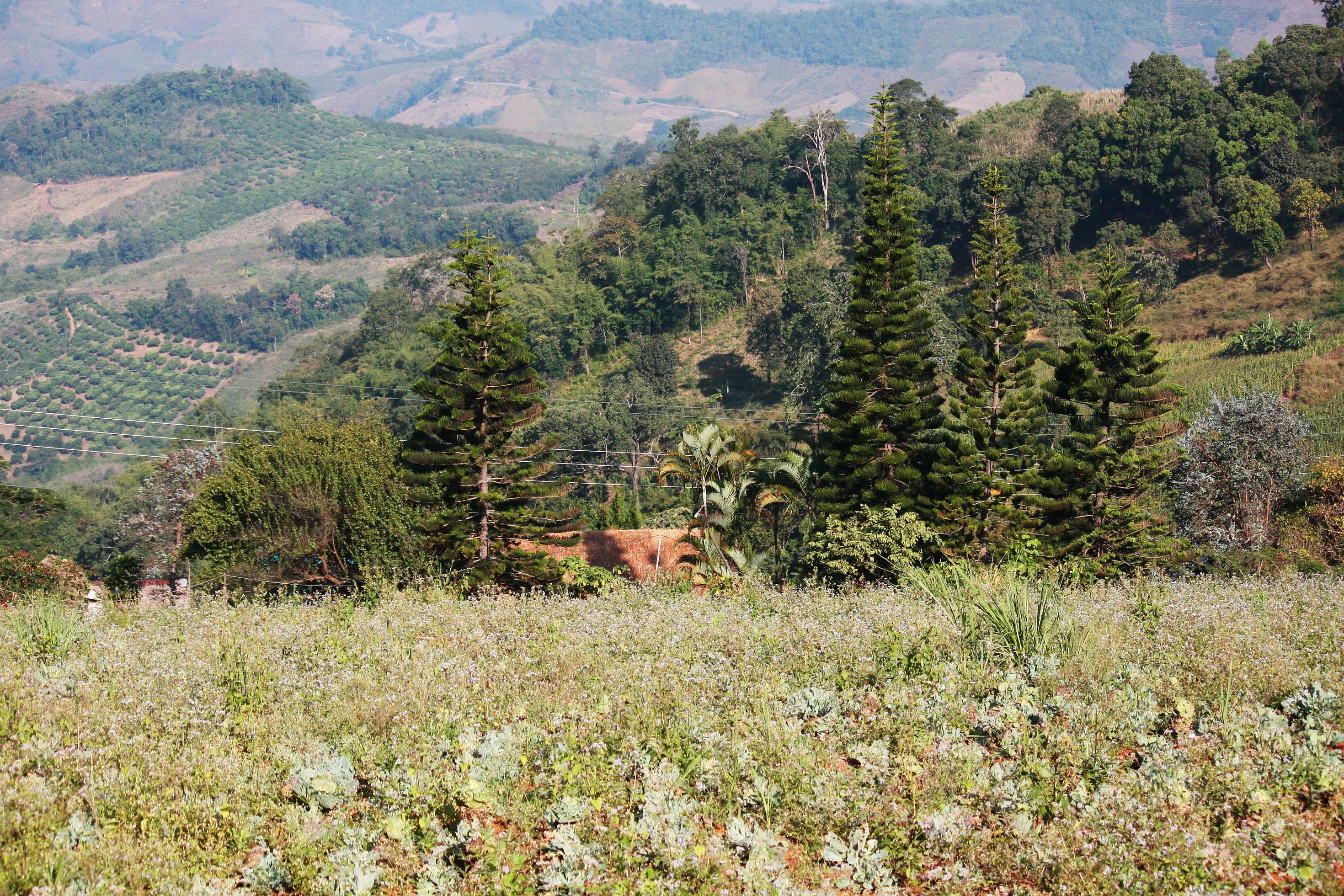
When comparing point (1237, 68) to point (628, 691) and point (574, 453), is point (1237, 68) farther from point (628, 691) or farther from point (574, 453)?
point (628, 691)

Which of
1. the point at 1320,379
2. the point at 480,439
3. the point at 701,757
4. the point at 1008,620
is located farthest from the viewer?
the point at 1320,379

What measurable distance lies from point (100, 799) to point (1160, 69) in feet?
292

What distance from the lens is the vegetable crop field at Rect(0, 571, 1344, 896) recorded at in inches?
177

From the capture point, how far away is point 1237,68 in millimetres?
74375

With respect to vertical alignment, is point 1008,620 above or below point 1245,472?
above

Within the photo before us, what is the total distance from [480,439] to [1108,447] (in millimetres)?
16326

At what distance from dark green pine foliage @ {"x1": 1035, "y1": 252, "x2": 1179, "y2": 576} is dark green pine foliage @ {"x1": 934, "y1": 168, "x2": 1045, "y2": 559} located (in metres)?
0.83

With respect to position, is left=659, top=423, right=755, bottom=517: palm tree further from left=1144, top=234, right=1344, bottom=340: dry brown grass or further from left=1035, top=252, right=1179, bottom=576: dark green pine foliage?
left=1144, top=234, right=1344, bottom=340: dry brown grass

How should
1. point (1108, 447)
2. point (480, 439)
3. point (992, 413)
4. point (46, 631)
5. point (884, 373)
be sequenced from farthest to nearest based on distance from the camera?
point (884, 373) → point (992, 413) → point (1108, 447) → point (480, 439) → point (46, 631)

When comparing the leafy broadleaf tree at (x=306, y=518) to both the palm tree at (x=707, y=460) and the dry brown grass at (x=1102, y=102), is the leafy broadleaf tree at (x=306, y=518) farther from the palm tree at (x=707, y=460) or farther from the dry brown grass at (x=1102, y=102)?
the dry brown grass at (x=1102, y=102)

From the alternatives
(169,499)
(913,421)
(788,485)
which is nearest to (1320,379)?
(913,421)

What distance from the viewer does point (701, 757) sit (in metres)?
5.39

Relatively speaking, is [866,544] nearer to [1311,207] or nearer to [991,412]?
[991,412]

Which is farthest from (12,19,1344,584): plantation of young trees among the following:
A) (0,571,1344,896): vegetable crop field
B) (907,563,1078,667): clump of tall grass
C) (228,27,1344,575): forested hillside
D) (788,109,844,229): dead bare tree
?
(0,571,1344,896): vegetable crop field
